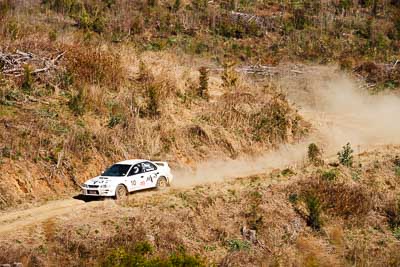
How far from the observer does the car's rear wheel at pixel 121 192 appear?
2205 cm

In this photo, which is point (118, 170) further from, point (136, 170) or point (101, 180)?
point (101, 180)

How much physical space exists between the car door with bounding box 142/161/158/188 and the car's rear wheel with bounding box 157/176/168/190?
0.79 feet

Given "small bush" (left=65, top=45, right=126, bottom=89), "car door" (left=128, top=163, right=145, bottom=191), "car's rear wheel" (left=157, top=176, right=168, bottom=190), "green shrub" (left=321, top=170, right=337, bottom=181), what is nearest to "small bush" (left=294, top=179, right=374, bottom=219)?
"green shrub" (left=321, top=170, right=337, bottom=181)

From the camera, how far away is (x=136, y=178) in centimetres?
2281

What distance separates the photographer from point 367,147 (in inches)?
1334

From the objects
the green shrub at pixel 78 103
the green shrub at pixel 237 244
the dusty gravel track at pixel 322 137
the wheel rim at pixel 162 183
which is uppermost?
the green shrub at pixel 78 103

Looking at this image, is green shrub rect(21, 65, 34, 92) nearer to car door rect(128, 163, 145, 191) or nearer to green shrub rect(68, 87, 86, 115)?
green shrub rect(68, 87, 86, 115)

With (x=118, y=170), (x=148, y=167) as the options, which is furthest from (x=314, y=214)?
(x=118, y=170)

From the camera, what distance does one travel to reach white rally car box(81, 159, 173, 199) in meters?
22.0

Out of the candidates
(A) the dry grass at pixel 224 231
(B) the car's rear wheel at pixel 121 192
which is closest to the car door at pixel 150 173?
(A) the dry grass at pixel 224 231

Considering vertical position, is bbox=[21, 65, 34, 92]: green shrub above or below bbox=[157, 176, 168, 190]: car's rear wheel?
above

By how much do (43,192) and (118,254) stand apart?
8.24 metres

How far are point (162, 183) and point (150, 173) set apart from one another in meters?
0.83

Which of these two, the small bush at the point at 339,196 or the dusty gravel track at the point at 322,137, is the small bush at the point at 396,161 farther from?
the small bush at the point at 339,196
